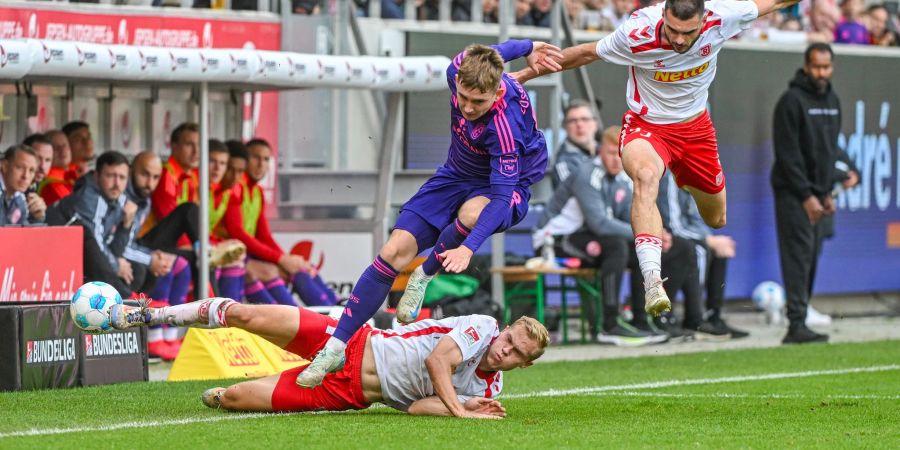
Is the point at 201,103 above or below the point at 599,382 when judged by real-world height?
above

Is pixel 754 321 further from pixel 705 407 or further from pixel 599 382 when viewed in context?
pixel 705 407

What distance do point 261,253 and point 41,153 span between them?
8.32 feet

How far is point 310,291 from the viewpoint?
15.0 m

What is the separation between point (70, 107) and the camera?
48.3 feet

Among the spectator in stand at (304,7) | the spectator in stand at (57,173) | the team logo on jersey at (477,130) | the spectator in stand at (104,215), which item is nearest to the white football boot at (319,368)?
the team logo on jersey at (477,130)

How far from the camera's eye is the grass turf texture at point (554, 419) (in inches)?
312

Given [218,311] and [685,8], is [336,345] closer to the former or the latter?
[218,311]

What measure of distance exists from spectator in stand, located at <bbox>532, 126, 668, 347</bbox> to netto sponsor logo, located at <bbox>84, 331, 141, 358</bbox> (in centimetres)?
550

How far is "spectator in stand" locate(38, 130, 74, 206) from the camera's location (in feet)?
44.3

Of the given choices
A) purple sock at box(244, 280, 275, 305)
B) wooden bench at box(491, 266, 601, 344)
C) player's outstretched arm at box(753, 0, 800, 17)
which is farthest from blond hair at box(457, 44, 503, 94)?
wooden bench at box(491, 266, 601, 344)

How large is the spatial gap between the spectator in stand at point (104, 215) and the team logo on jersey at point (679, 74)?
15.7ft

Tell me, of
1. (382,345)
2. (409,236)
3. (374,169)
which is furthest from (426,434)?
(374,169)

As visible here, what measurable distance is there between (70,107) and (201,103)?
5.45ft

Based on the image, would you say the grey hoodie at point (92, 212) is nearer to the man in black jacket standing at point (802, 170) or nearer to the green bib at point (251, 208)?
the green bib at point (251, 208)
